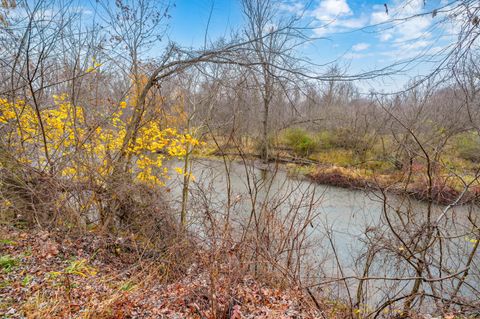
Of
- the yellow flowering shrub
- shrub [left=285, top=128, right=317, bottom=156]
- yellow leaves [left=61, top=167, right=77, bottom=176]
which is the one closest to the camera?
the yellow flowering shrub

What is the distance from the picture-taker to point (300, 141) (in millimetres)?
14172

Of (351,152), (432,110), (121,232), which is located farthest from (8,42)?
(351,152)

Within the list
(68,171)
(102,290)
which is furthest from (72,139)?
(102,290)

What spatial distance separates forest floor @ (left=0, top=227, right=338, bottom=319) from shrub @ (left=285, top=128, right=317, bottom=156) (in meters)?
11.3

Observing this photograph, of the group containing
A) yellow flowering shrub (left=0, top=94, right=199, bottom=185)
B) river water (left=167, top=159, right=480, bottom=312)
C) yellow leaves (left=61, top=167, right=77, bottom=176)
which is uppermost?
yellow flowering shrub (left=0, top=94, right=199, bottom=185)

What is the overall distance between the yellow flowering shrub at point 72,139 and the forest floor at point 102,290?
1.04 m

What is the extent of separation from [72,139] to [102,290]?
2.59 meters

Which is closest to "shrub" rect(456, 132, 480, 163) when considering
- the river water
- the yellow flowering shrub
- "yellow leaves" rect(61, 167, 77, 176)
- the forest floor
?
the river water

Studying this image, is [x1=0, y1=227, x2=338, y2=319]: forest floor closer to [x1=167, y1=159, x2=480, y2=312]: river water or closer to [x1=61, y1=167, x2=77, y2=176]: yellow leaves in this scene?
[x1=61, y1=167, x2=77, y2=176]: yellow leaves

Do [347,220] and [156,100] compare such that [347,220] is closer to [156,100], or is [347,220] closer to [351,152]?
[156,100]

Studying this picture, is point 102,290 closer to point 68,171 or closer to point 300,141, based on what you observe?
point 68,171

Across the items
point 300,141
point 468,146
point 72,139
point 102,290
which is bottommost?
point 102,290

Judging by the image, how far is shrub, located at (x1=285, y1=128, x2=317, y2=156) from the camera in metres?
Result: 14.1

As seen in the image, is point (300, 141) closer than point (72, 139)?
No
